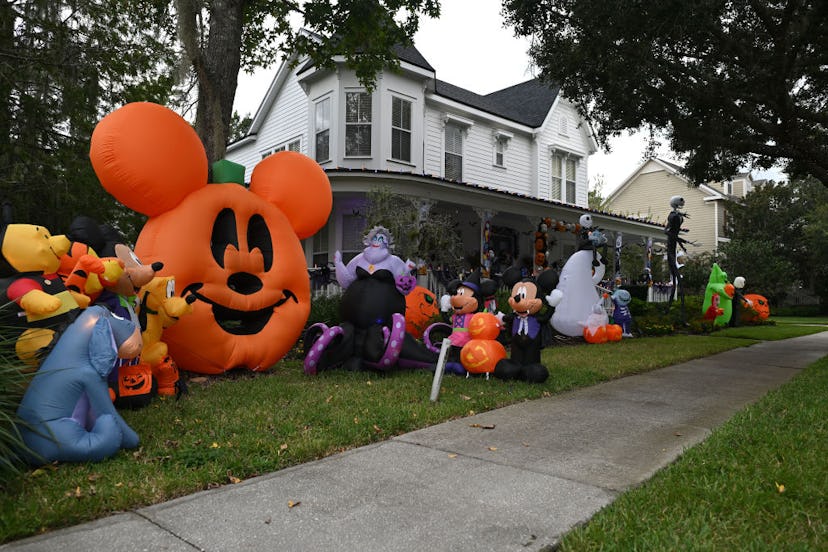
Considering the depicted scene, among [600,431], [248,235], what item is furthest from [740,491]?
[248,235]

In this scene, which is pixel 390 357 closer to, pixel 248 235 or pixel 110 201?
pixel 248 235

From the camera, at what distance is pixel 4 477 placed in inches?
123

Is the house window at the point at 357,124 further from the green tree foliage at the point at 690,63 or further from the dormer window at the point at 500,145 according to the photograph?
the green tree foliage at the point at 690,63

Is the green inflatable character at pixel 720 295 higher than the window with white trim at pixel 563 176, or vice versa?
the window with white trim at pixel 563 176

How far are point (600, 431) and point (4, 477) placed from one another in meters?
4.20

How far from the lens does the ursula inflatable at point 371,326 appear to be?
6.89 m

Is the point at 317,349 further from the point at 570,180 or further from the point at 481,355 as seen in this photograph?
the point at 570,180

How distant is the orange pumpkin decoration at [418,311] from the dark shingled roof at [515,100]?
8.74 m

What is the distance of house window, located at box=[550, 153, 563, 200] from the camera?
65.2 feet

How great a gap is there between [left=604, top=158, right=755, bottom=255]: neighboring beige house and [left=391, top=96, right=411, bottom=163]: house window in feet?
60.8

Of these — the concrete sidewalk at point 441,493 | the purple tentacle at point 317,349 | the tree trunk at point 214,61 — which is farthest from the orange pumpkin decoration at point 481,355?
the tree trunk at point 214,61

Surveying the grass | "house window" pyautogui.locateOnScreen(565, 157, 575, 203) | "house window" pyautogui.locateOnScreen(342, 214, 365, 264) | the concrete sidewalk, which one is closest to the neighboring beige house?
"house window" pyautogui.locateOnScreen(565, 157, 575, 203)

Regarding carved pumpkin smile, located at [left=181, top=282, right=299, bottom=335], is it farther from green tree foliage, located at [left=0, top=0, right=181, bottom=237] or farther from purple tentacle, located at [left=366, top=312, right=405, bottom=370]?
green tree foliage, located at [left=0, top=0, right=181, bottom=237]

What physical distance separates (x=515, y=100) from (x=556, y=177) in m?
3.84
